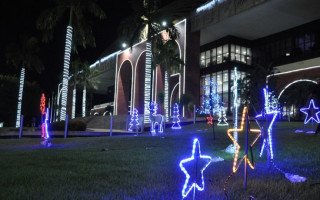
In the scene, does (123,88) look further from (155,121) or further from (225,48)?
(155,121)

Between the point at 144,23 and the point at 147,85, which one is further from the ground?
the point at 144,23

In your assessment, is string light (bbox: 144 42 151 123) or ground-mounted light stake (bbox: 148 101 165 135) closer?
ground-mounted light stake (bbox: 148 101 165 135)

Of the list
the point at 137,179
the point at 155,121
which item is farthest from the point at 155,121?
the point at 137,179

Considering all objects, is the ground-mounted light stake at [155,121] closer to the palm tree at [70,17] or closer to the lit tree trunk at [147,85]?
the lit tree trunk at [147,85]

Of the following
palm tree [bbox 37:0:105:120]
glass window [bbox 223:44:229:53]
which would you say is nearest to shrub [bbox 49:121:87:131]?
palm tree [bbox 37:0:105:120]

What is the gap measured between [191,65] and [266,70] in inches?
358

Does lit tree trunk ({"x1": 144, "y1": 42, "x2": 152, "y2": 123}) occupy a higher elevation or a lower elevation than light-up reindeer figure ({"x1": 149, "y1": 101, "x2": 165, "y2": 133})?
higher

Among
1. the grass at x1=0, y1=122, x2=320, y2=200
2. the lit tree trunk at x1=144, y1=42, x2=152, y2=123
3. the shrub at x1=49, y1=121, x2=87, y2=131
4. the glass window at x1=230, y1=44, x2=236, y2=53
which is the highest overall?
the glass window at x1=230, y1=44, x2=236, y2=53

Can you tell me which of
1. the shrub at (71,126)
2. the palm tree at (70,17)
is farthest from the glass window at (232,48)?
the shrub at (71,126)

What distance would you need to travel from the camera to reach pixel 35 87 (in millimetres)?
56219

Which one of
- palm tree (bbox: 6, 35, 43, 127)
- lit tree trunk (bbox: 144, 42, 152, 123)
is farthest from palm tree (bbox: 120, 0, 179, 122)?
palm tree (bbox: 6, 35, 43, 127)

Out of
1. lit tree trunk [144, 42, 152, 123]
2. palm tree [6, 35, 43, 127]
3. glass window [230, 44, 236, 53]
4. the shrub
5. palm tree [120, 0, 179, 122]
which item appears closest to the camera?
the shrub

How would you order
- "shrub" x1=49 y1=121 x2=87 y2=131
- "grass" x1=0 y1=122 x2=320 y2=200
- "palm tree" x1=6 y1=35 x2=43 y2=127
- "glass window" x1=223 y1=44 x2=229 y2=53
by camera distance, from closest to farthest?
"grass" x1=0 y1=122 x2=320 y2=200 → "shrub" x1=49 y1=121 x2=87 y2=131 → "palm tree" x1=6 y1=35 x2=43 y2=127 → "glass window" x1=223 y1=44 x2=229 y2=53

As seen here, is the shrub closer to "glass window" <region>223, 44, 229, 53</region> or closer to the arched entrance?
"glass window" <region>223, 44, 229, 53</region>
